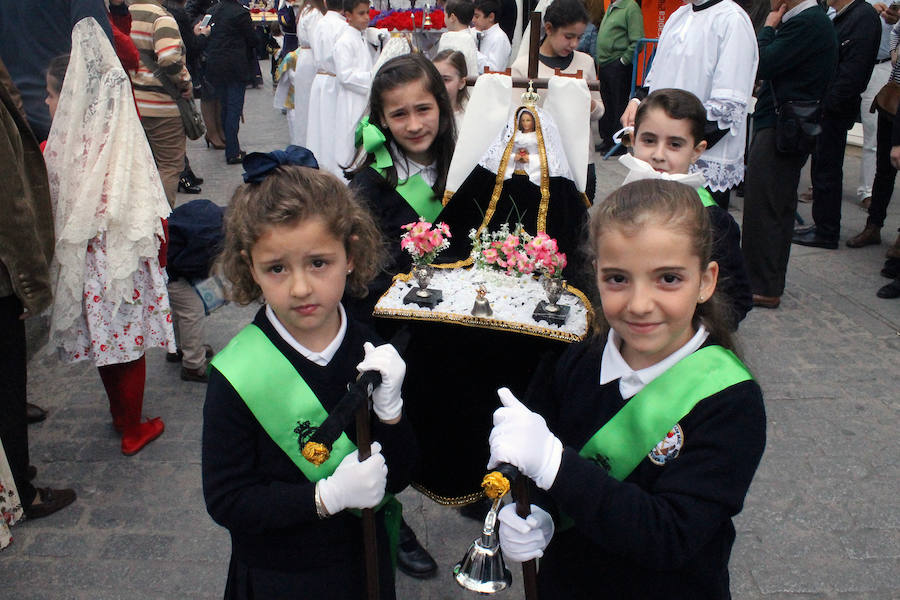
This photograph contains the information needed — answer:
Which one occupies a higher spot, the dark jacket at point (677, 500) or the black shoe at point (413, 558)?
the dark jacket at point (677, 500)

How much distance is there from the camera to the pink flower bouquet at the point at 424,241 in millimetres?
2736

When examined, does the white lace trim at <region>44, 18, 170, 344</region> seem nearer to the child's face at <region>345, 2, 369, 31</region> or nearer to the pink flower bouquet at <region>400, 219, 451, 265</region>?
the pink flower bouquet at <region>400, 219, 451, 265</region>

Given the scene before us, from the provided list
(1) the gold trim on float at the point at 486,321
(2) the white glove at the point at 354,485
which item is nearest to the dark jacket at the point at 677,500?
(2) the white glove at the point at 354,485

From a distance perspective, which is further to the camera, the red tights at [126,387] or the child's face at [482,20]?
the child's face at [482,20]

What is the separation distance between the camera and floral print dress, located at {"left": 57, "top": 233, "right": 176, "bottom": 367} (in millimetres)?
3326

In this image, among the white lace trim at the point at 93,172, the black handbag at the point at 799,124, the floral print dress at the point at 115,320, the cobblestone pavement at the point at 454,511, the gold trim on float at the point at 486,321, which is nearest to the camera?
the gold trim on float at the point at 486,321

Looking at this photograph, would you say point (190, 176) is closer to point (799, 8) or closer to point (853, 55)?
point (799, 8)

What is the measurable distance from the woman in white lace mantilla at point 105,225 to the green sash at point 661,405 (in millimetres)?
2543

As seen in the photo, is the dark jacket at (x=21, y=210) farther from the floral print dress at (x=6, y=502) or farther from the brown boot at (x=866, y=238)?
the brown boot at (x=866, y=238)

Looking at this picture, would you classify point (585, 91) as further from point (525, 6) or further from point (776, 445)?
point (525, 6)

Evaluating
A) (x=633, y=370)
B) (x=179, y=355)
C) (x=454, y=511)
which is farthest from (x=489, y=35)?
(x=633, y=370)

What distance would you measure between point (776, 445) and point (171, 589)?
2893 mm

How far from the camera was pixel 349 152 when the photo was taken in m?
7.04

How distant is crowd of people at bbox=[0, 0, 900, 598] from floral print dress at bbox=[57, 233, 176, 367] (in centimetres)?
1
